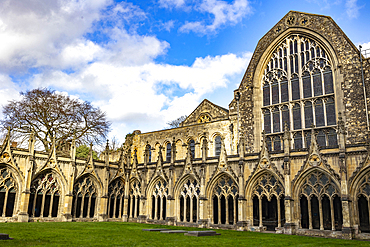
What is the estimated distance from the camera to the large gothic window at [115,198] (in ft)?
92.1

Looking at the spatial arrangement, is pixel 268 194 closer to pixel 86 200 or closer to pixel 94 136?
pixel 86 200

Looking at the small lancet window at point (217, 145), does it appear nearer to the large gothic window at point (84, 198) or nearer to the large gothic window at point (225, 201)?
the large gothic window at point (225, 201)

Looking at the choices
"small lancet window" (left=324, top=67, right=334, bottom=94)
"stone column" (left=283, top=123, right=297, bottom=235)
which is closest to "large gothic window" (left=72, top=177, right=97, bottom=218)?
"stone column" (left=283, top=123, right=297, bottom=235)

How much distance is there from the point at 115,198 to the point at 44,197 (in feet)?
19.4

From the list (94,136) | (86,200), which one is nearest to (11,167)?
(86,200)

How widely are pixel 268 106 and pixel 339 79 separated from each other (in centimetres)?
587

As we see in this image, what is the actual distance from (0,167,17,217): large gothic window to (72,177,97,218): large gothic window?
438 cm

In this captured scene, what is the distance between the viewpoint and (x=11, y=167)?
23.1 metres

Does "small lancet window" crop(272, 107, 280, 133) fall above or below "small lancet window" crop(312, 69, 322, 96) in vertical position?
below

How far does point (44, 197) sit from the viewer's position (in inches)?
963

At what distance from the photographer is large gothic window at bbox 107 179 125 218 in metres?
28.1

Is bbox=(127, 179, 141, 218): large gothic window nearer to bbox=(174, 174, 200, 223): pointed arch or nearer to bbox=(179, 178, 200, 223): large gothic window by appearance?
bbox=(174, 174, 200, 223): pointed arch

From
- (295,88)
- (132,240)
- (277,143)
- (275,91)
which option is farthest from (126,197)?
(295,88)

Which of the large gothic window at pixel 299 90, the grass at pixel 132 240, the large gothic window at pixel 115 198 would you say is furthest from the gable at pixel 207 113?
the grass at pixel 132 240
